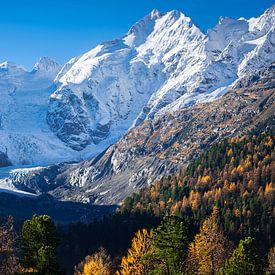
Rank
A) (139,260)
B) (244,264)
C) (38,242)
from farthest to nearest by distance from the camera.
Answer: (139,260), (38,242), (244,264)

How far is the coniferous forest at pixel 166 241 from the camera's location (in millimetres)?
55719

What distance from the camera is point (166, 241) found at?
185ft

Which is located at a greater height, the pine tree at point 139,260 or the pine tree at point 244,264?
the pine tree at point 139,260

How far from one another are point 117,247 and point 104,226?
77.0 feet

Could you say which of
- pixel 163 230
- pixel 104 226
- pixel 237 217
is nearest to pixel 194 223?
pixel 237 217

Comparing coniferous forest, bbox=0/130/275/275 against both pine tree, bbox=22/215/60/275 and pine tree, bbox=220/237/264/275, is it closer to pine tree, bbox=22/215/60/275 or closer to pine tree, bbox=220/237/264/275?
pine tree, bbox=22/215/60/275

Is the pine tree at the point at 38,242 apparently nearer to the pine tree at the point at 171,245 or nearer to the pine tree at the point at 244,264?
the pine tree at the point at 171,245

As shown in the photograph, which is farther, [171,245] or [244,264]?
[171,245]

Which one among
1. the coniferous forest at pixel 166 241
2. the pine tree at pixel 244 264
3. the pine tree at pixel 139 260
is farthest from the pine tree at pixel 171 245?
the pine tree at pixel 139 260

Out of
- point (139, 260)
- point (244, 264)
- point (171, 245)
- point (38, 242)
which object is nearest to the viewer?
point (244, 264)

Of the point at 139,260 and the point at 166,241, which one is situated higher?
the point at 166,241

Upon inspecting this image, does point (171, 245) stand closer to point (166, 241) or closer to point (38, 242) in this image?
point (166, 241)

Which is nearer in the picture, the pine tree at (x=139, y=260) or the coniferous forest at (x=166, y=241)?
the coniferous forest at (x=166, y=241)

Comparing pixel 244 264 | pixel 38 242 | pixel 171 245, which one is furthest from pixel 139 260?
pixel 244 264
